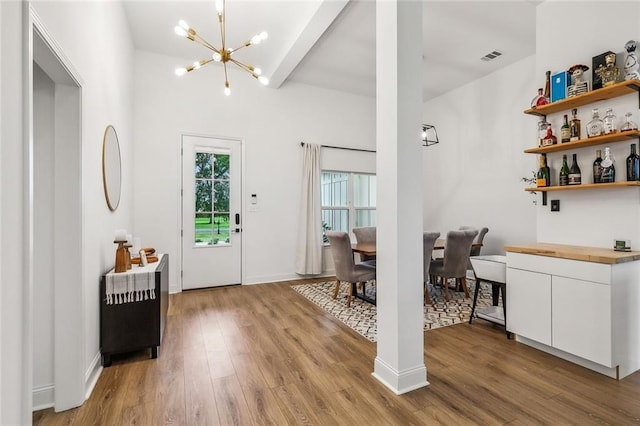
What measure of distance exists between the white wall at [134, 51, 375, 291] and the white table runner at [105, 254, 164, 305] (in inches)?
81.8

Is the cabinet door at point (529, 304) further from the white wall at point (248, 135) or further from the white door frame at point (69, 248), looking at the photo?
the white wall at point (248, 135)

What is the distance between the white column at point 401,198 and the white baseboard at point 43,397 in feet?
6.83

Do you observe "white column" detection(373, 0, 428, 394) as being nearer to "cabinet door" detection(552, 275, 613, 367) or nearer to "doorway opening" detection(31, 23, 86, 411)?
"cabinet door" detection(552, 275, 613, 367)

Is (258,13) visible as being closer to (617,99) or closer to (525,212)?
(617,99)

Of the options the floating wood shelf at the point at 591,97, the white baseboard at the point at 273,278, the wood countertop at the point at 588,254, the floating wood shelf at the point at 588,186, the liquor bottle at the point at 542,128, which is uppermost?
the floating wood shelf at the point at 591,97

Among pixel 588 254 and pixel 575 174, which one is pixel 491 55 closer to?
pixel 575 174

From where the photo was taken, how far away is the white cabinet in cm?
205

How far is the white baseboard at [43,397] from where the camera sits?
71.3 inches

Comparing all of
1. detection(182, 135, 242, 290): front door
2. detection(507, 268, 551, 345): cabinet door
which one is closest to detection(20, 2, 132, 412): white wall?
detection(182, 135, 242, 290): front door

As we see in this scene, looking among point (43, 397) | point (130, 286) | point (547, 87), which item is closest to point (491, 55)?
point (547, 87)

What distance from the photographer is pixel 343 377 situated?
2119mm

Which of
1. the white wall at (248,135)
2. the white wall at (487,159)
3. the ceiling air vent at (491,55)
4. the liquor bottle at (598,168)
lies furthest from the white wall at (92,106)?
the white wall at (487,159)

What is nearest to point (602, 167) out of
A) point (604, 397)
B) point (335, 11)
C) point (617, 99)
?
point (617, 99)

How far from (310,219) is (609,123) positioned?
383 cm
